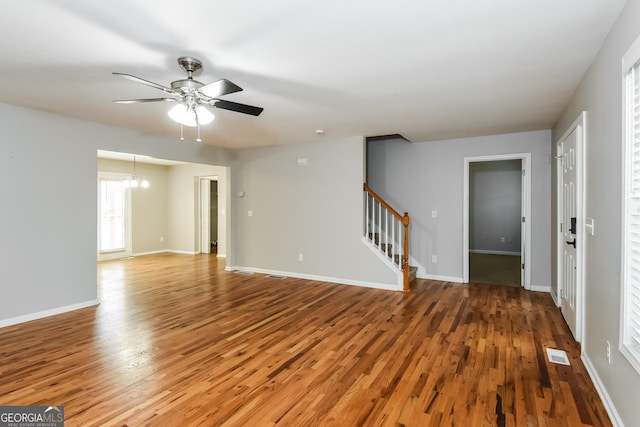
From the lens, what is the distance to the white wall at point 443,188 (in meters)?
4.89

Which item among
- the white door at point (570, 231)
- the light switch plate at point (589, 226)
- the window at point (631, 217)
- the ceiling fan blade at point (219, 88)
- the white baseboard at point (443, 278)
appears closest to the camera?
the window at point (631, 217)

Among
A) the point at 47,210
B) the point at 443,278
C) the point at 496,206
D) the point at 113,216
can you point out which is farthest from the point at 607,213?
the point at 113,216

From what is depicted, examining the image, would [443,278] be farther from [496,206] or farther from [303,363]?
[496,206]

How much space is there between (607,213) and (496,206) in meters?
6.81

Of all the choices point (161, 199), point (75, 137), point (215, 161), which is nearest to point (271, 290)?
point (215, 161)

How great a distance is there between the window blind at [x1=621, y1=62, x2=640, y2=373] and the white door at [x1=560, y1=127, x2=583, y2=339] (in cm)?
119

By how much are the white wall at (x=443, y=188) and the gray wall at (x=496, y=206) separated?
10.6ft

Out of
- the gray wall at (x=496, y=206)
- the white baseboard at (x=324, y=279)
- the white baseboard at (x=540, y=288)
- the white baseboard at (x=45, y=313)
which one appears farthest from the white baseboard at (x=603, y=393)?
the gray wall at (x=496, y=206)

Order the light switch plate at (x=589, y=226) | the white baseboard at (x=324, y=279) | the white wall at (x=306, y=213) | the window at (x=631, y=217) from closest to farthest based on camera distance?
the window at (x=631, y=217)
the light switch plate at (x=589, y=226)
the white baseboard at (x=324, y=279)
the white wall at (x=306, y=213)

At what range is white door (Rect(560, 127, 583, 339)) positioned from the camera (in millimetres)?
3021

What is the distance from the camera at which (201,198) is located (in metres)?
Result: 8.62

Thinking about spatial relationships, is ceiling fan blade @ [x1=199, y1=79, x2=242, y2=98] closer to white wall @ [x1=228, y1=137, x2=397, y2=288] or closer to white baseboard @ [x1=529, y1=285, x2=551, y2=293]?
white wall @ [x1=228, y1=137, x2=397, y2=288]

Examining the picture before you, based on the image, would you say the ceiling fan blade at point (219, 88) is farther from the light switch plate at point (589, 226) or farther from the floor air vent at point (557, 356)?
the floor air vent at point (557, 356)

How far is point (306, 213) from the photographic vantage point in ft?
19.1
